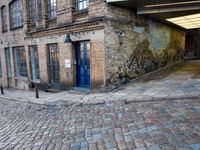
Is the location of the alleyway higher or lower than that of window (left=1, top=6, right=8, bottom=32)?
lower

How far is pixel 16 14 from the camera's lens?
1508cm

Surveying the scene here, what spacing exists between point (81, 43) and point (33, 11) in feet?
18.4

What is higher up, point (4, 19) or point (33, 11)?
point (4, 19)

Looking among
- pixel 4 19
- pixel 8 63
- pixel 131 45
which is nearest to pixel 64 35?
pixel 131 45

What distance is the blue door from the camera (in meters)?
9.62

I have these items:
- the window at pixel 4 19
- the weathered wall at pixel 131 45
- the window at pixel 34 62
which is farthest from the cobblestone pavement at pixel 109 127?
the window at pixel 4 19

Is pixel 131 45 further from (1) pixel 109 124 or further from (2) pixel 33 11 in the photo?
(2) pixel 33 11

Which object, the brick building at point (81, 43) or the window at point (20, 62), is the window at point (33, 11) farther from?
the window at point (20, 62)

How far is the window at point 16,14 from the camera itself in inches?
571

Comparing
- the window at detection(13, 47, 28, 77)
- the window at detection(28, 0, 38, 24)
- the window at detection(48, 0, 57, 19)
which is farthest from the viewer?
the window at detection(13, 47, 28, 77)

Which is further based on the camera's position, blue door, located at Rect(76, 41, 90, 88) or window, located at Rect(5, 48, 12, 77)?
window, located at Rect(5, 48, 12, 77)

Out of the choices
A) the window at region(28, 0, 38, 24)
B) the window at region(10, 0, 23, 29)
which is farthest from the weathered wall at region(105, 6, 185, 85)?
the window at region(10, 0, 23, 29)

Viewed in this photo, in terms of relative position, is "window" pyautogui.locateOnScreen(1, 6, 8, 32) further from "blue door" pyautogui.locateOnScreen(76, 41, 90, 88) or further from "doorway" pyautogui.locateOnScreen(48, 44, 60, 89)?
"blue door" pyautogui.locateOnScreen(76, 41, 90, 88)

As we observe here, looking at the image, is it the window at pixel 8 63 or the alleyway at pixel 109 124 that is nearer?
the alleyway at pixel 109 124
